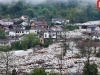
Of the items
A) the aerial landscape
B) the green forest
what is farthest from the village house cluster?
the green forest

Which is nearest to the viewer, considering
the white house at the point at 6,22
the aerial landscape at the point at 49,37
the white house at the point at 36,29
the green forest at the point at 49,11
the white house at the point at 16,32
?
the aerial landscape at the point at 49,37

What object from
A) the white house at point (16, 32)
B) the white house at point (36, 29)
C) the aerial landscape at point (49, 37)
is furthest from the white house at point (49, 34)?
the white house at point (16, 32)

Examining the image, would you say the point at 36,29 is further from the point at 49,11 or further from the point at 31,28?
the point at 49,11

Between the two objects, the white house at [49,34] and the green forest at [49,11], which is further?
the green forest at [49,11]

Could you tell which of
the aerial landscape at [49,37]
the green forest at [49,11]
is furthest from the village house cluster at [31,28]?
the green forest at [49,11]

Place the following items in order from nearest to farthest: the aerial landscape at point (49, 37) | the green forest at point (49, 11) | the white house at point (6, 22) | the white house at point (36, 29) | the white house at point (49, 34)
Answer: the aerial landscape at point (49, 37) < the white house at point (49, 34) < the white house at point (36, 29) < the white house at point (6, 22) < the green forest at point (49, 11)

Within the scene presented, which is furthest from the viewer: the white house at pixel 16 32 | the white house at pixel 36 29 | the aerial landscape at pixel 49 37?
the white house at pixel 36 29

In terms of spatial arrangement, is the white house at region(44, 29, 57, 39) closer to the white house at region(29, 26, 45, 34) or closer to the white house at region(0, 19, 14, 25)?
the white house at region(29, 26, 45, 34)

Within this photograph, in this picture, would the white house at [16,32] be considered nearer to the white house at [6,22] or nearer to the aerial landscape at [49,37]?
the aerial landscape at [49,37]
